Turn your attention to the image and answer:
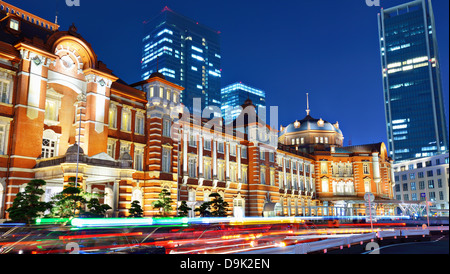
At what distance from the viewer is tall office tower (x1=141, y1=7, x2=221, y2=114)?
588 feet

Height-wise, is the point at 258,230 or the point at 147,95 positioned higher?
the point at 147,95

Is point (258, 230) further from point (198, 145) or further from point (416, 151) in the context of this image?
point (416, 151)

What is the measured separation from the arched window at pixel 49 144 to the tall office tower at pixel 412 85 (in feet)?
530

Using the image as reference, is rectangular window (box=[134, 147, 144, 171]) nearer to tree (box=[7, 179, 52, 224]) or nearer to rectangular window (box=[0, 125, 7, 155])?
rectangular window (box=[0, 125, 7, 155])

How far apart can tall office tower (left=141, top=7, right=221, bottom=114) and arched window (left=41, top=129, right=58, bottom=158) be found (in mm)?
141367

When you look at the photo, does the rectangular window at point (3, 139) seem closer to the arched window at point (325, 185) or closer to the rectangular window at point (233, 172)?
the rectangular window at point (233, 172)

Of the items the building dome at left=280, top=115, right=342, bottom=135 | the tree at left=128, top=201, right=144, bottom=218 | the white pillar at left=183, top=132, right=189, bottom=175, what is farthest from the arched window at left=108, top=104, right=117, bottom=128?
the building dome at left=280, top=115, right=342, bottom=135

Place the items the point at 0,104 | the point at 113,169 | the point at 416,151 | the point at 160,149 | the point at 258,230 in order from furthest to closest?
the point at 416,151 → the point at 160,149 → the point at 113,169 → the point at 0,104 → the point at 258,230

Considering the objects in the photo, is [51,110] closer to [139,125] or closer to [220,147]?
[139,125]

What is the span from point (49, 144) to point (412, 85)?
559ft

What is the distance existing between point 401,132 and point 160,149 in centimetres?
15822

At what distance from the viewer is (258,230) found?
63.9ft

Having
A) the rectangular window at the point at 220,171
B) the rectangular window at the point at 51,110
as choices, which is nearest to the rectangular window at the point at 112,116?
the rectangular window at the point at 51,110
